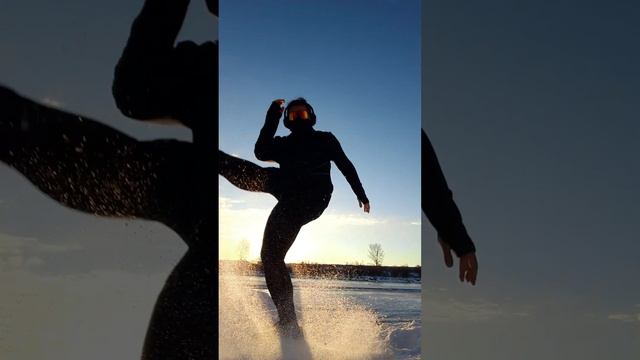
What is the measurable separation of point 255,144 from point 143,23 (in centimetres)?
108

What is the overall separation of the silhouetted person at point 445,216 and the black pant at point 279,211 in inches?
29.6

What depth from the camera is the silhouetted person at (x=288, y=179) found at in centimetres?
399

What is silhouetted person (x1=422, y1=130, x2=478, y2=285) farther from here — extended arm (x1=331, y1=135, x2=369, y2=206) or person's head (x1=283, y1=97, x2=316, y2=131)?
person's head (x1=283, y1=97, x2=316, y2=131)

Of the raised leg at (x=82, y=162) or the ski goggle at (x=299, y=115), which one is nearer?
the raised leg at (x=82, y=162)

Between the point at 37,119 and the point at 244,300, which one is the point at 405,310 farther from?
the point at 37,119

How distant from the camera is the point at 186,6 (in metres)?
3.65

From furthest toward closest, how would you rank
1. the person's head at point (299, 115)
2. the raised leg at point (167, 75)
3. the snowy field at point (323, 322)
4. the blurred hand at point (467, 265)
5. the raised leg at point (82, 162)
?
the person's head at point (299, 115) → the snowy field at point (323, 322) → the blurred hand at point (467, 265) → the raised leg at point (167, 75) → the raised leg at point (82, 162)

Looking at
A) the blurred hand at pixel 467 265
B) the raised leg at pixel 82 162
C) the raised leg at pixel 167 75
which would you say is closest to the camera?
the raised leg at pixel 82 162

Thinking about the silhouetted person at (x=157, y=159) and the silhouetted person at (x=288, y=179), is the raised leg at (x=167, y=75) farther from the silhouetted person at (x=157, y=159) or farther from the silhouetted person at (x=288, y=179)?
the silhouetted person at (x=288, y=179)

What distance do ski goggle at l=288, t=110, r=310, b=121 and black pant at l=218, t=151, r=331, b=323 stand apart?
0.39 meters

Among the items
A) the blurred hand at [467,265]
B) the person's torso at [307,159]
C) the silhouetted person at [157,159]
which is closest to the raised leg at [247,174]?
the person's torso at [307,159]

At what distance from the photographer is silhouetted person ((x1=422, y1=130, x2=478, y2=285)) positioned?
366 cm

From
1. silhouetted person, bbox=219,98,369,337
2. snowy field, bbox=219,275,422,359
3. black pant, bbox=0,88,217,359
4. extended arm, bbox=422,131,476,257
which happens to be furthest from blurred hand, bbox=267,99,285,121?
snowy field, bbox=219,275,422,359

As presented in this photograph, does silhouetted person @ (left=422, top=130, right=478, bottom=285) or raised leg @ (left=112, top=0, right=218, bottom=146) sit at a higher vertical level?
raised leg @ (left=112, top=0, right=218, bottom=146)
